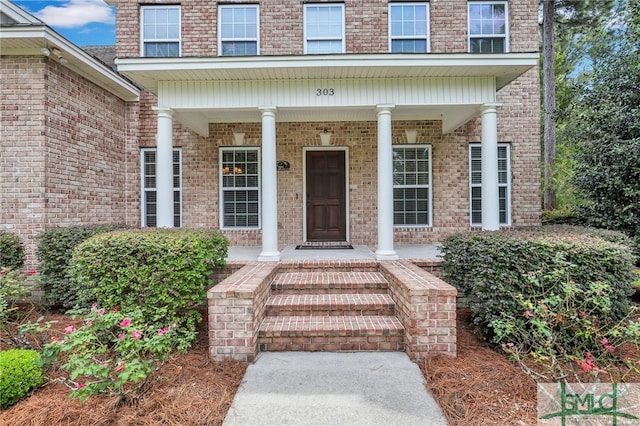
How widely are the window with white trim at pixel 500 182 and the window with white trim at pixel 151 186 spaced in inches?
266

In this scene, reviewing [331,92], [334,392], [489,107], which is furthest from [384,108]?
[334,392]

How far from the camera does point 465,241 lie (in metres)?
3.92

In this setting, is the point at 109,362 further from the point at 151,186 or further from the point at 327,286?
the point at 151,186

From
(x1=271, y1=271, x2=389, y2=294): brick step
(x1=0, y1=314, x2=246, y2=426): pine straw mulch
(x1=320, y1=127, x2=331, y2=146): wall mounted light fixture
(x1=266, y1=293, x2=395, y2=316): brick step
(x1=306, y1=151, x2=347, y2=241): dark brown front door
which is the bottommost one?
(x1=0, y1=314, x2=246, y2=426): pine straw mulch

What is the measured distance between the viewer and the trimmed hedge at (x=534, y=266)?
10.6 feet

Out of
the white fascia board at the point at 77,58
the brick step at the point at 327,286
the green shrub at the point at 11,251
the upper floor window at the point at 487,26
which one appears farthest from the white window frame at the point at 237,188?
the upper floor window at the point at 487,26

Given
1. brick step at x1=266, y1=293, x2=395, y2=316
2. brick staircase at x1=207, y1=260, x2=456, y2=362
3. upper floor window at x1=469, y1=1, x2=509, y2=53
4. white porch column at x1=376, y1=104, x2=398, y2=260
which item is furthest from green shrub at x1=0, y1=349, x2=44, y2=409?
upper floor window at x1=469, y1=1, x2=509, y2=53

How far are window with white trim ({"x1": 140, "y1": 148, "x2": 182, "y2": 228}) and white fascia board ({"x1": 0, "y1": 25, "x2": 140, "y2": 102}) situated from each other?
1.33 meters

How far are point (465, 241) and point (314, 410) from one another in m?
2.64

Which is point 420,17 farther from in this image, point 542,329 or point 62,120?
point 62,120

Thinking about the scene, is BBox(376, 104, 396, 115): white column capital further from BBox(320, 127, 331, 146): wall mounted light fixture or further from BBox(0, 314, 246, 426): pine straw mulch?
BBox(0, 314, 246, 426): pine straw mulch

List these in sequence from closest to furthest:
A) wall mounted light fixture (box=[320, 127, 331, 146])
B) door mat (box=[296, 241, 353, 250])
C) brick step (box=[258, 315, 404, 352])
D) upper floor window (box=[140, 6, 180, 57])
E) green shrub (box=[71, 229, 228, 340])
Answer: brick step (box=[258, 315, 404, 352]), green shrub (box=[71, 229, 228, 340]), door mat (box=[296, 241, 353, 250]), upper floor window (box=[140, 6, 180, 57]), wall mounted light fixture (box=[320, 127, 331, 146])

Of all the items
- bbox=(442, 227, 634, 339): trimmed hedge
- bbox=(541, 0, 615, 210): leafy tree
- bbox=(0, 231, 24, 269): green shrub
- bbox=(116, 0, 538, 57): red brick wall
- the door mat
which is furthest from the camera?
bbox=(541, 0, 615, 210): leafy tree

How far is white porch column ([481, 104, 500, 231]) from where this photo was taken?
A: 5.39 m
